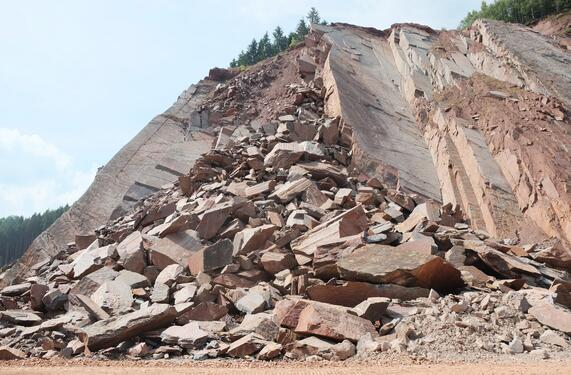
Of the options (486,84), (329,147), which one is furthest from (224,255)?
(486,84)

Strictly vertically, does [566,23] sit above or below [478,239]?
above

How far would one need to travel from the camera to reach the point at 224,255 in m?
9.20

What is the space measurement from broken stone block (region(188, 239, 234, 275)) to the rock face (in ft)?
0.11

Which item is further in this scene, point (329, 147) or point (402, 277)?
point (329, 147)

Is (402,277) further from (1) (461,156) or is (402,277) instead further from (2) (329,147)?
(1) (461,156)

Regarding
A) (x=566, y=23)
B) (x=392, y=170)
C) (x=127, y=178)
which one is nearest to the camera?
(x=392, y=170)

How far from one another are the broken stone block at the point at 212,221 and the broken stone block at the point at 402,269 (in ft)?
11.3

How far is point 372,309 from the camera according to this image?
6.94 meters

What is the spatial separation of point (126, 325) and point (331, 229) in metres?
4.18

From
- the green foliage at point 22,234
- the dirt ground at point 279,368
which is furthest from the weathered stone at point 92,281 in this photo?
the green foliage at point 22,234

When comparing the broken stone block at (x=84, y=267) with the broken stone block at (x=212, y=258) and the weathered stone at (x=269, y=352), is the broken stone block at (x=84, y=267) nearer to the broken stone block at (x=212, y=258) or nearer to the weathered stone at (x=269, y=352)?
the broken stone block at (x=212, y=258)

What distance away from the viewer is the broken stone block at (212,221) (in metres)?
Answer: 10.3

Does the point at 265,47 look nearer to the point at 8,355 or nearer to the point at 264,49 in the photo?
the point at 264,49

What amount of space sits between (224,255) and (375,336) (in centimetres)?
372
